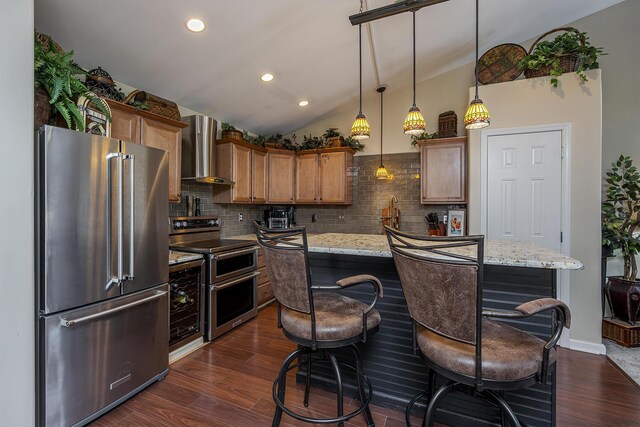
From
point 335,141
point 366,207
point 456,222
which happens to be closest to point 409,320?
point 456,222

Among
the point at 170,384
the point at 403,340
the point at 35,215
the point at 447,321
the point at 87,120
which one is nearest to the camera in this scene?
the point at 447,321

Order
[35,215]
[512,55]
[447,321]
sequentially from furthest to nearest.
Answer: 1. [512,55]
2. [35,215]
3. [447,321]

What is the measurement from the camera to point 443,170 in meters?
3.98

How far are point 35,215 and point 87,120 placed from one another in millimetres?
787

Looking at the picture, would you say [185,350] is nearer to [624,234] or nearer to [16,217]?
[16,217]

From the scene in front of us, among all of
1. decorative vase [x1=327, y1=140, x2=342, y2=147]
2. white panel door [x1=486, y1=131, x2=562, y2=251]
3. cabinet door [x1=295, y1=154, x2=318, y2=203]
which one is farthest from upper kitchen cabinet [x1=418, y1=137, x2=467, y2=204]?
cabinet door [x1=295, y1=154, x2=318, y2=203]

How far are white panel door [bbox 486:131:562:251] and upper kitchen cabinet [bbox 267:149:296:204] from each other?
2.89 m

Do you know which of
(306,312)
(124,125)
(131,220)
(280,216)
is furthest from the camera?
(280,216)

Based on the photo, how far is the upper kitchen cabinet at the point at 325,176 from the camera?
15.4 ft

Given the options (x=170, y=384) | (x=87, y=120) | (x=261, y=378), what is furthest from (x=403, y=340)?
(x=87, y=120)

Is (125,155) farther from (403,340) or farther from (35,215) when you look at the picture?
(403,340)

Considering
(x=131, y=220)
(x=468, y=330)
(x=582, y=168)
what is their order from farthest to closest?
(x=582, y=168), (x=131, y=220), (x=468, y=330)

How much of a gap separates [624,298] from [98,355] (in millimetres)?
4753

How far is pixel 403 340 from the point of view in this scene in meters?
1.89
